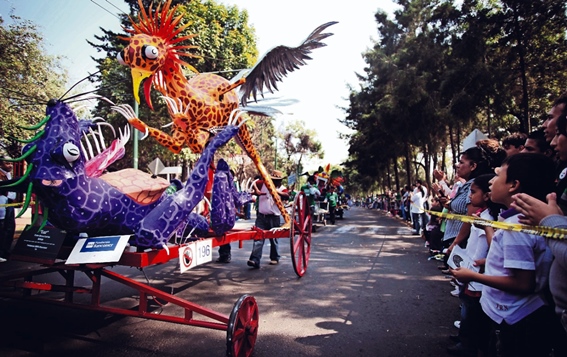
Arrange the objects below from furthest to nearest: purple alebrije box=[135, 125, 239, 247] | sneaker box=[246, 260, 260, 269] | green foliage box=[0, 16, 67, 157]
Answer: green foliage box=[0, 16, 67, 157], sneaker box=[246, 260, 260, 269], purple alebrije box=[135, 125, 239, 247]

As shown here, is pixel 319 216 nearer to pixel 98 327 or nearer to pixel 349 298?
pixel 349 298

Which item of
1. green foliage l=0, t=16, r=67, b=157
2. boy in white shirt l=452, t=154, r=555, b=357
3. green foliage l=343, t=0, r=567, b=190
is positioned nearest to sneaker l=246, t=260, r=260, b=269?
boy in white shirt l=452, t=154, r=555, b=357

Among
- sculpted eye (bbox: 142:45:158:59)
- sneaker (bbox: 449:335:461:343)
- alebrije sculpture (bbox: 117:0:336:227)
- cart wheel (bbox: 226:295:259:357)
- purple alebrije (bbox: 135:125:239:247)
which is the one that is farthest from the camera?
alebrije sculpture (bbox: 117:0:336:227)

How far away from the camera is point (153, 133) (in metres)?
4.20

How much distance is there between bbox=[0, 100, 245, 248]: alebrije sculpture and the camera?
8.16ft

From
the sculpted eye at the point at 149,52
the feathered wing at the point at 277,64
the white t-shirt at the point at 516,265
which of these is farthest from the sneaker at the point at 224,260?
the white t-shirt at the point at 516,265

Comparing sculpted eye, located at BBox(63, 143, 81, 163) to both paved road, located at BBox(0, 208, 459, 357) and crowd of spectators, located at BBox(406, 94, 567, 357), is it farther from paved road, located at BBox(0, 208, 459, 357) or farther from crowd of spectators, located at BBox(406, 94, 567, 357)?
crowd of spectators, located at BBox(406, 94, 567, 357)

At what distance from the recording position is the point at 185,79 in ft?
15.1

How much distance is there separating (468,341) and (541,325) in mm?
1274

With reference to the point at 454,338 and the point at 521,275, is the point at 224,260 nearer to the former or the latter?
the point at 454,338

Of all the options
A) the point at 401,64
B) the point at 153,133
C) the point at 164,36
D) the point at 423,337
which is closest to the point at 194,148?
the point at 153,133

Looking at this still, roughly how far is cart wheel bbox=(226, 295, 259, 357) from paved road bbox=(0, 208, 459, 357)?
0.83 ft

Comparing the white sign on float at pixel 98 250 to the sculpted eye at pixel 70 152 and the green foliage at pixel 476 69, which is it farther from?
the green foliage at pixel 476 69

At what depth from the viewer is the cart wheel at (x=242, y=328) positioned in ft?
8.12
